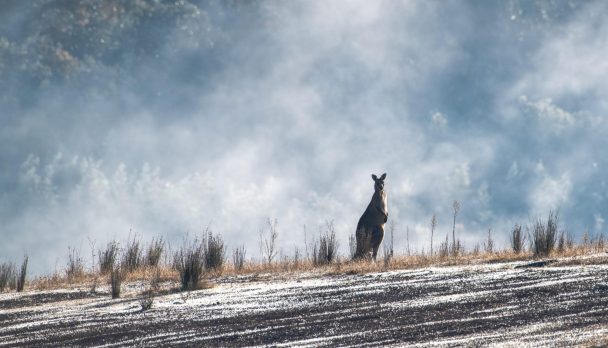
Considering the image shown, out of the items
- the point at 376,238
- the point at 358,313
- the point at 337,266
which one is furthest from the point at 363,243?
the point at 358,313

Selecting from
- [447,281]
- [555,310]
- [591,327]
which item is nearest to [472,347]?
[591,327]

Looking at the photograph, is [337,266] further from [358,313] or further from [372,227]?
[358,313]

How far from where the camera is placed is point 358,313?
36.6 ft

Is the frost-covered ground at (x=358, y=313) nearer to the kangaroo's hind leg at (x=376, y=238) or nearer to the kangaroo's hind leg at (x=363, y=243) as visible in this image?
the kangaroo's hind leg at (x=363, y=243)

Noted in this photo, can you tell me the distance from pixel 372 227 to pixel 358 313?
868 cm

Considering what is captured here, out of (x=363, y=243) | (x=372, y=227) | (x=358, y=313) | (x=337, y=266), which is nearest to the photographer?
(x=358, y=313)

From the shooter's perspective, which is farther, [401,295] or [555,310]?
[401,295]

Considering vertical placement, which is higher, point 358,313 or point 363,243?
point 363,243

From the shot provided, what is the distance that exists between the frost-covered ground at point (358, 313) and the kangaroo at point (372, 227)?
3.42 metres

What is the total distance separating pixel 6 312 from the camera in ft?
50.1

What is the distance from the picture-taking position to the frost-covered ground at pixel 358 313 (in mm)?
9258

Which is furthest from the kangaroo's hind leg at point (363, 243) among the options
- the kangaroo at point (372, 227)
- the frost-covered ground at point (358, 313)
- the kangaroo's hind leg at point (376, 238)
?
the frost-covered ground at point (358, 313)

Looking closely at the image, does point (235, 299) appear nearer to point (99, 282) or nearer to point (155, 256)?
point (99, 282)

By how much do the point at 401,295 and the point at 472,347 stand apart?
413cm
